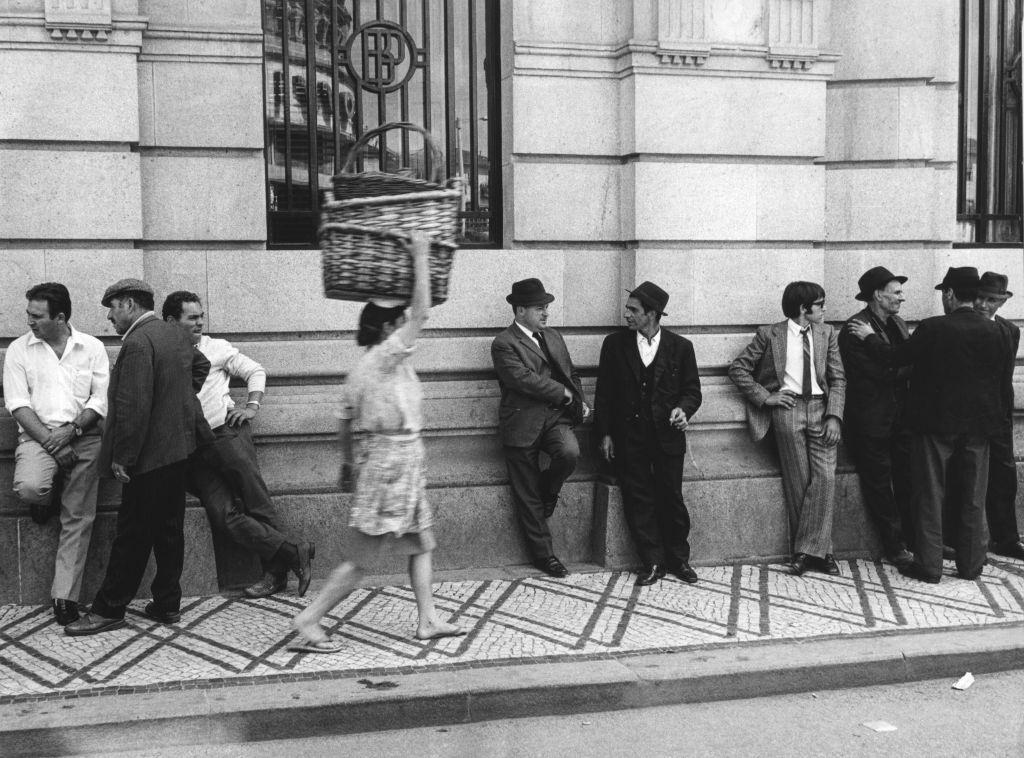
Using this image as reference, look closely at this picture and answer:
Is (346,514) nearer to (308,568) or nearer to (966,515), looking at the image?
(308,568)

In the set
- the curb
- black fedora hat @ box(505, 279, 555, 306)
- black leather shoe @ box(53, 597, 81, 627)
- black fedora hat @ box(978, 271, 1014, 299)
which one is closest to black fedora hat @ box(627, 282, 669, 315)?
black fedora hat @ box(505, 279, 555, 306)

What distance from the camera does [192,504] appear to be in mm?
7254

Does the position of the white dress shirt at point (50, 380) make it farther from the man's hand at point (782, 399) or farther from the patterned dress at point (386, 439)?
the man's hand at point (782, 399)

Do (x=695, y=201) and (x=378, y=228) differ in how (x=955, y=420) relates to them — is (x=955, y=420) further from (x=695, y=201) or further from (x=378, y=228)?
(x=378, y=228)

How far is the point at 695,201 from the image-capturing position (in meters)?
8.25

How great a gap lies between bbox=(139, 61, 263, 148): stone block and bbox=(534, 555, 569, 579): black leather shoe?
3025 mm

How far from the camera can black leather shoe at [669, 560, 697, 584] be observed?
7480 mm

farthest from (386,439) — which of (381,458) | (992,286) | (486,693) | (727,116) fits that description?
(992,286)

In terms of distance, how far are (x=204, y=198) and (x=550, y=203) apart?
90.8 inches

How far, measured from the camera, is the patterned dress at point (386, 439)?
571 centimetres

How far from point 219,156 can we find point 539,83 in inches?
86.7

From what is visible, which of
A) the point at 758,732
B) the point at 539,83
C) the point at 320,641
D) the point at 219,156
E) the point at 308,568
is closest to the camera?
the point at 758,732

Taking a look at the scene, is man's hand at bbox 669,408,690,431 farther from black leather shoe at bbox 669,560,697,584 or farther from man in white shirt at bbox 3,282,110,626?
man in white shirt at bbox 3,282,110,626

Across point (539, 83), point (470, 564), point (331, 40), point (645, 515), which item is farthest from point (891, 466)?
→ point (331, 40)
